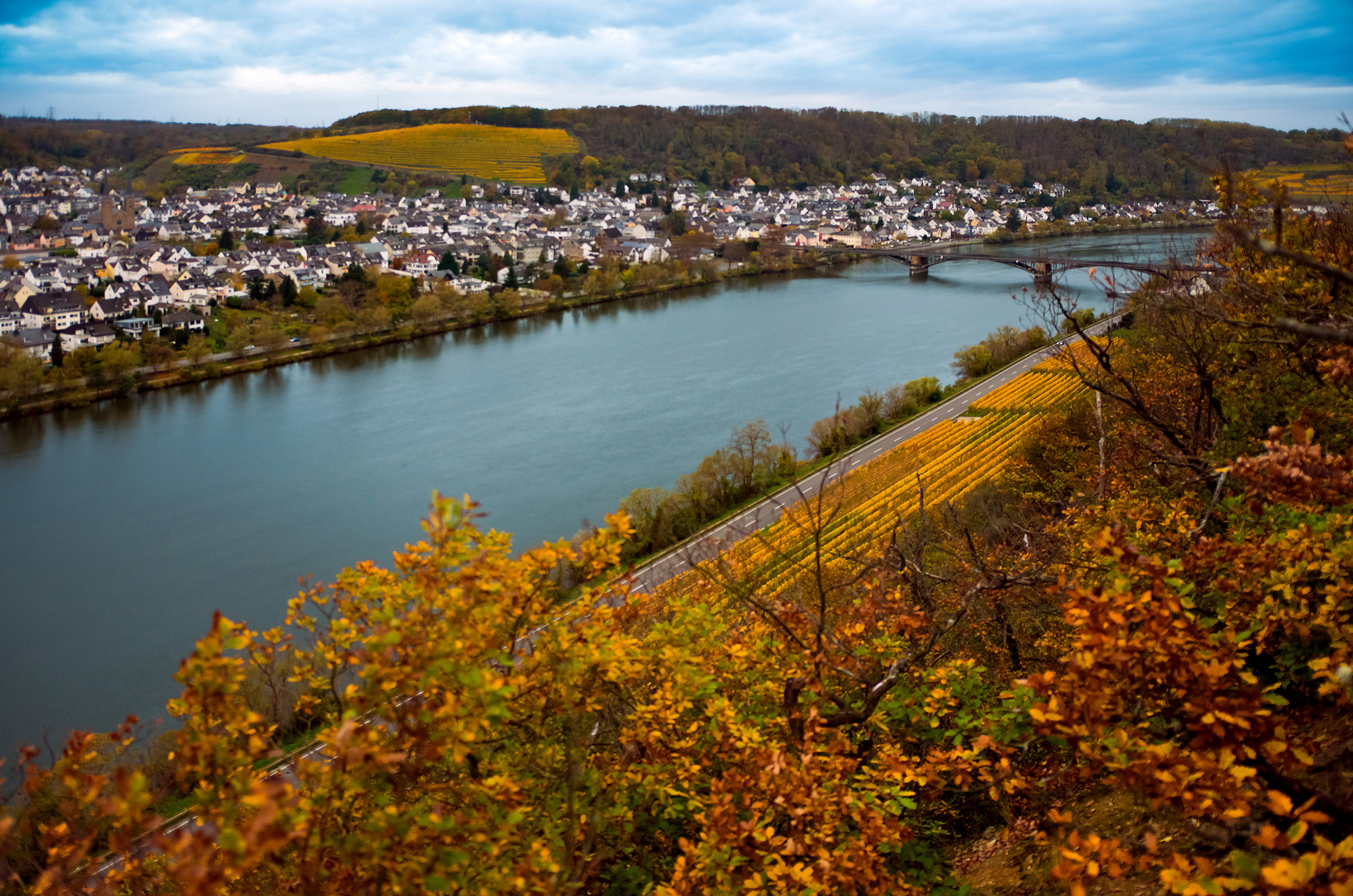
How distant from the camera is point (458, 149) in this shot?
47.7 m

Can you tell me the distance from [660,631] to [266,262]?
23064mm

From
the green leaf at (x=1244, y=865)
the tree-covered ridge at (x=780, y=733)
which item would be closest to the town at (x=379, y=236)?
the tree-covered ridge at (x=780, y=733)

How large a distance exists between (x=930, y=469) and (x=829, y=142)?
47.4m

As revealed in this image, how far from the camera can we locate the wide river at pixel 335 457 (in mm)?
6703

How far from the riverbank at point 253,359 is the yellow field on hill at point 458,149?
1050 inches

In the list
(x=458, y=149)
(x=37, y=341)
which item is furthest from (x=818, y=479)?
(x=458, y=149)

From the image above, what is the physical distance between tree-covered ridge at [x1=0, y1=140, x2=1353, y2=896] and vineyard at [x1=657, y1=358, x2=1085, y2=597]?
2.65m

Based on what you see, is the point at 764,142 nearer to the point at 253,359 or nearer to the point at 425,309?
the point at 425,309

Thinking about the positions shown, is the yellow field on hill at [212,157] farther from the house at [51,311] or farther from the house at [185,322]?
the house at [185,322]

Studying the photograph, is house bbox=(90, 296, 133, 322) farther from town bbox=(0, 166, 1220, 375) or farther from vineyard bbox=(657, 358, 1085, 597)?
vineyard bbox=(657, 358, 1085, 597)

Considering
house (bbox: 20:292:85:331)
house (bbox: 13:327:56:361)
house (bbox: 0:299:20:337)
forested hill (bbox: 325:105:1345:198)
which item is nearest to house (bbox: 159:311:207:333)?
house (bbox: 20:292:85:331)

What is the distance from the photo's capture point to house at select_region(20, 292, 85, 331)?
1562cm

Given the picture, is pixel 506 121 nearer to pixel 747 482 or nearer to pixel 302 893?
pixel 747 482

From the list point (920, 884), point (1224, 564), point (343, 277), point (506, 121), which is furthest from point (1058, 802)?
point (506, 121)
